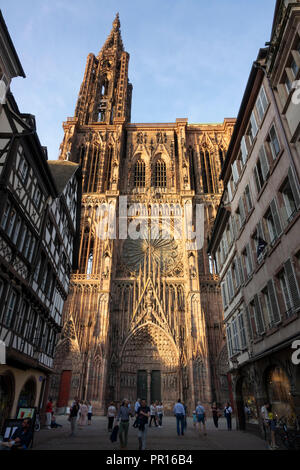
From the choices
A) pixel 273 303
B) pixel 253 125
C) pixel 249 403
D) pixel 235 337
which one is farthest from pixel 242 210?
pixel 249 403

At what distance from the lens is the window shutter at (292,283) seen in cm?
905

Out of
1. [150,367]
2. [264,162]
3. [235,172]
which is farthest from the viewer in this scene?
[150,367]

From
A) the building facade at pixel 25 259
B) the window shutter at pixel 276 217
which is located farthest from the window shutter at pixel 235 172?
the building facade at pixel 25 259

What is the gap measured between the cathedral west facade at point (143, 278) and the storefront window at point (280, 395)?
15.2 metres

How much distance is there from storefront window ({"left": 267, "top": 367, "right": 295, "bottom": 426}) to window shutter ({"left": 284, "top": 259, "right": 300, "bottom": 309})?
8.33ft

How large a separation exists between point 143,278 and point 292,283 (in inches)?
878

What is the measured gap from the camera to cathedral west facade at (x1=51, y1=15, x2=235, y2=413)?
1038 inches

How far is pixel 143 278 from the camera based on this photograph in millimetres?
30922

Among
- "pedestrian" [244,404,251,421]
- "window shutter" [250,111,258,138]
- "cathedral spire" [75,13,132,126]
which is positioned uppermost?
"cathedral spire" [75,13,132,126]

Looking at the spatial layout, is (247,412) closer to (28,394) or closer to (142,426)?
(142,426)

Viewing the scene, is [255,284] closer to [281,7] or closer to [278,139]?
[278,139]

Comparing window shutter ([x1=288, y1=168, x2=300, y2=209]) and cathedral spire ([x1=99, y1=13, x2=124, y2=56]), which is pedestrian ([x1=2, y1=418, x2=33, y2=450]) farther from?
cathedral spire ([x1=99, y1=13, x2=124, y2=56])

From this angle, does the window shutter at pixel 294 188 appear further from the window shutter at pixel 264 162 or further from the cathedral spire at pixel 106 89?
the cathedral spire at pixel 106 89

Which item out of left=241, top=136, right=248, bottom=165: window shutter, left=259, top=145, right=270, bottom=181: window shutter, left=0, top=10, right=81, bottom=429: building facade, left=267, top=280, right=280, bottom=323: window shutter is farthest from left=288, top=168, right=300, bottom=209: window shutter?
left=0, top=10, right=81, bottom=429: building facade
